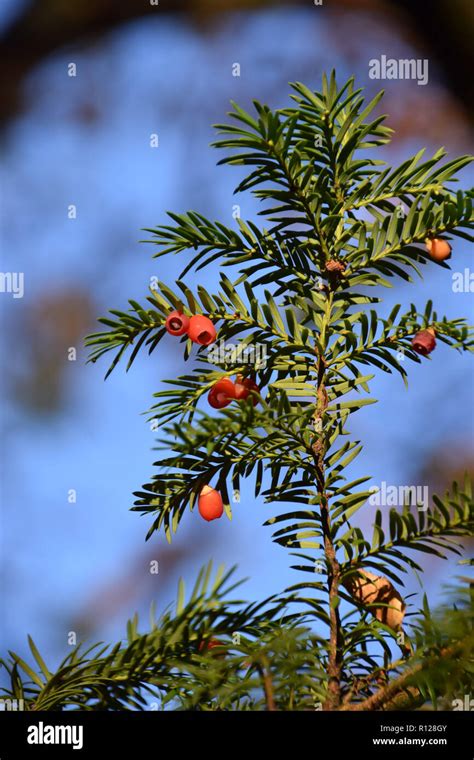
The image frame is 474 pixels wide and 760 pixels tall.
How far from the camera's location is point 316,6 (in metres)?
1.26

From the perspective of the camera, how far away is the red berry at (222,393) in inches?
17.9

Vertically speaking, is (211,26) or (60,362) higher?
Result: (211,26)

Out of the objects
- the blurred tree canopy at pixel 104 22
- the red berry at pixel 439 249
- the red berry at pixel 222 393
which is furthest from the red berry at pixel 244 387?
the blurred tree canopy at pixel 104 22

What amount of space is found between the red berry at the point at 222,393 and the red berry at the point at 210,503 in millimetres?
45

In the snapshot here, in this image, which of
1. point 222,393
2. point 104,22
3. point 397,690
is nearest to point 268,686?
point 397,690

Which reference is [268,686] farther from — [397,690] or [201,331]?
[201,331]

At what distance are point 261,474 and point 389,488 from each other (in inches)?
9.1

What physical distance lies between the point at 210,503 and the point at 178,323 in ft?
0.32

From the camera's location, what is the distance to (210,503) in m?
0.44

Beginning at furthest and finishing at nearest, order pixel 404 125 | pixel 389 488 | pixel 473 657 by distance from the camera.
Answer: pixel 404 125 → pixel 389 488 → pixel 473 657

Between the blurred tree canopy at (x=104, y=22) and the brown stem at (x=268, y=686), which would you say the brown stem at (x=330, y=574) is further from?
the blurred tree canopy at (x=104, y=22)

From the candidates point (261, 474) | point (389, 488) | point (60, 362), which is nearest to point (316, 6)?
point (60, 362)
